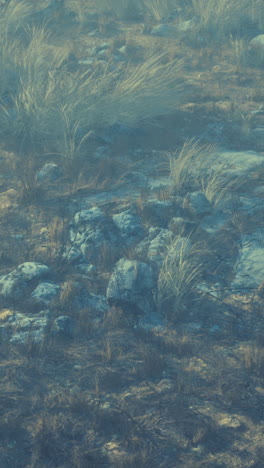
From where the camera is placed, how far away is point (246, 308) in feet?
13.8

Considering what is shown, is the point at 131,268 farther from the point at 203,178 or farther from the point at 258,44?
the point at 258,44

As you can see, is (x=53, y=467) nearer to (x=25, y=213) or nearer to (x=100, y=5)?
(x=25, y=213)

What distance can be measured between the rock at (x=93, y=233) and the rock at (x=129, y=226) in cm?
5

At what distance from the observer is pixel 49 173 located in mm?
5832

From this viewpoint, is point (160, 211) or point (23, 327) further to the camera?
point (160, 211)

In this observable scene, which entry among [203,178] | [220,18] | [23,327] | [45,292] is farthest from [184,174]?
[220,18]

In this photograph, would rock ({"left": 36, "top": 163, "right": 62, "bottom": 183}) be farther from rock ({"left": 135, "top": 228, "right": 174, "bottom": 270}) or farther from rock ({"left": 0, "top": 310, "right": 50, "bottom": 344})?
rock ({"left": 0, "top": 310, "right": 50, "bottom": 344})

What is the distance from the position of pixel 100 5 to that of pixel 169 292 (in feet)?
27.0

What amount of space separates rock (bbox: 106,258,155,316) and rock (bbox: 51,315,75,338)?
38cm

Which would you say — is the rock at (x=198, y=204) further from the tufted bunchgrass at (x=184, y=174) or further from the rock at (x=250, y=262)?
the rock at (x=250, y=262)

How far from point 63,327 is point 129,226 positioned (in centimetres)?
140

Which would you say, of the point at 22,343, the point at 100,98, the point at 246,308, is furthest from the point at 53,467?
the point at 100,98

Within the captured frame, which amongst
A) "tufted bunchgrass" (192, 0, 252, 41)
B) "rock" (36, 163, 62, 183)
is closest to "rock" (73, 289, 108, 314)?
"rock" (36, 163, 62, 183)

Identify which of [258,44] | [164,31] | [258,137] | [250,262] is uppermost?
[164,31]
